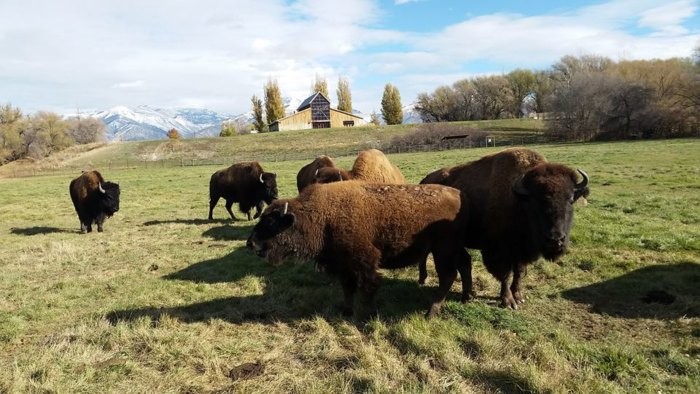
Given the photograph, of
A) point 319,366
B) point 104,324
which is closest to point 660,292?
point 319,366

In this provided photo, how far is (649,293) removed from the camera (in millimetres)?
6770

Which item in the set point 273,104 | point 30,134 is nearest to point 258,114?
point 273,104

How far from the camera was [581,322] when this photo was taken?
6105 mm

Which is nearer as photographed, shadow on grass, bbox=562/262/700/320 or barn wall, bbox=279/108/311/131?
shadow on grass, bbox=562/262/700/320

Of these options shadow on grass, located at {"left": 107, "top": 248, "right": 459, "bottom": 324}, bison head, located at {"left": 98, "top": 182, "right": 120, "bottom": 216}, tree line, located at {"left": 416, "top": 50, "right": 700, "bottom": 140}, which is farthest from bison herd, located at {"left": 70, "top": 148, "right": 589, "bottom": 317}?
tree line, located at {"left": 416, "top": 50, "right": 700, "bottom": 140}

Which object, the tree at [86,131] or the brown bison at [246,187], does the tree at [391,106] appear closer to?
the tree at [86,131]

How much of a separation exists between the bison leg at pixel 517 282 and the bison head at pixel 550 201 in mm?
657

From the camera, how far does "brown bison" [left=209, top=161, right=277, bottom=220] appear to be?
15697 millimetres

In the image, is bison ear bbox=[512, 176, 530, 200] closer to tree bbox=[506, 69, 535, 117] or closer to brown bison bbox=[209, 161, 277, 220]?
brown bison bbox=[209, 161, 277, 220]

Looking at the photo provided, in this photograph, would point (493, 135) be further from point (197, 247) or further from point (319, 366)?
point (319, 366)

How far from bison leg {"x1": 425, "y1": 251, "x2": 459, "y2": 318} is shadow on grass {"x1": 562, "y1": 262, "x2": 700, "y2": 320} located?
182cm

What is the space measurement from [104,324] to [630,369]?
20.6 ft

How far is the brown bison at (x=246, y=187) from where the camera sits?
15.7 m

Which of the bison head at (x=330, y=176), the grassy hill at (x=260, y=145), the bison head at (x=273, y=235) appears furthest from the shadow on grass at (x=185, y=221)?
the grassy hill at (x=260, y=145)
